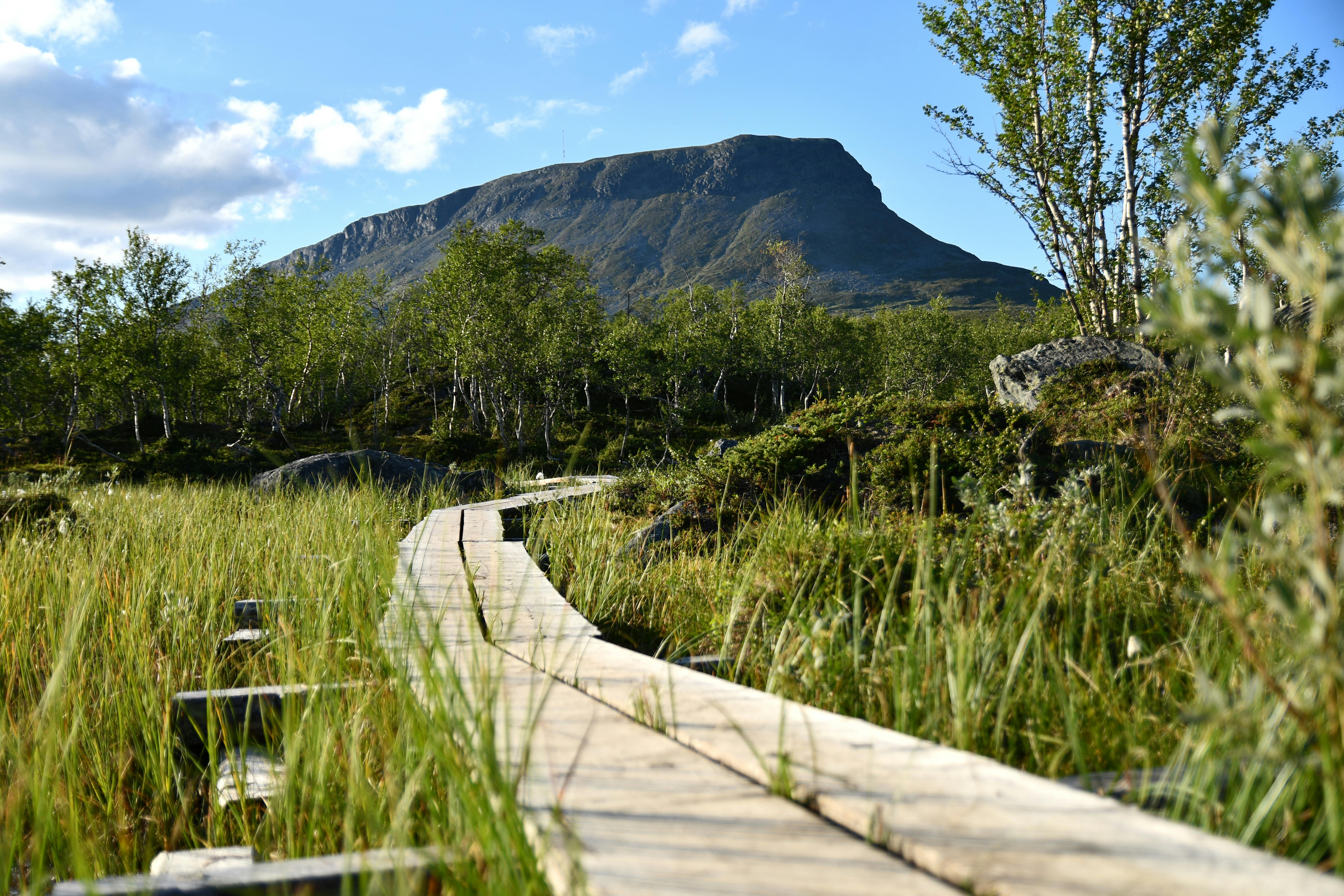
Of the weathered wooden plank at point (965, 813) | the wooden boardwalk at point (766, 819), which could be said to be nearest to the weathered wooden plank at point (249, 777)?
the wooden boardwalk at point (766, 819)

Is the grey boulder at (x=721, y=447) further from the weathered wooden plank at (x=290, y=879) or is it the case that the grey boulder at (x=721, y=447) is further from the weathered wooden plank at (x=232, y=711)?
the weathered wooden plank at (x=290, y=879)

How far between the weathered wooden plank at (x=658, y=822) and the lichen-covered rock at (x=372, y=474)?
8907mm

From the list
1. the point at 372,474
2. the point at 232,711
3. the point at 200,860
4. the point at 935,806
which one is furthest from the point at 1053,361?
the point at 200,860

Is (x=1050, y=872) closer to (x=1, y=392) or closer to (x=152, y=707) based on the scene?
(x=152, y=707)

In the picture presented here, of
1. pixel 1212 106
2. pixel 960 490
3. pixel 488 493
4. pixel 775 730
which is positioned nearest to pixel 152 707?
pixel 775 730

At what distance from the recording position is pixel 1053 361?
9.16 meters

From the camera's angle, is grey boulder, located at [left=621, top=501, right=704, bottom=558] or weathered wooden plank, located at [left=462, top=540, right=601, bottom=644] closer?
weathered wooden plank, located at [left=462, top=540, right=601, bottom=644]

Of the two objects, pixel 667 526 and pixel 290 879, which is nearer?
pixel 290 879

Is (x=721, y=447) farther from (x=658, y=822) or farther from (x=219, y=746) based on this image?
(x=658, y=822)

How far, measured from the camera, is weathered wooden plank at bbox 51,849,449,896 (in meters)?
1.21

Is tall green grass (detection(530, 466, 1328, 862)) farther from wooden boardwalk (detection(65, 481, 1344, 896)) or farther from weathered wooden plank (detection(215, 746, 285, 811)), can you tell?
weathered wooden plank (detection(215, 746, 285, 811))

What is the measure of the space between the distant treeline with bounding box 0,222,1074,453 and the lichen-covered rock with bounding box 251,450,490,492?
7.83m

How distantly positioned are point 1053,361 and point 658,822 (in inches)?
369

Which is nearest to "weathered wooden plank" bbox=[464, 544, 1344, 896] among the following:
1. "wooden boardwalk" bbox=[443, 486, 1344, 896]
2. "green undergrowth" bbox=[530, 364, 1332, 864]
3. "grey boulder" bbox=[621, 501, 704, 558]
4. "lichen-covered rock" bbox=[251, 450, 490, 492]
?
"wooden boardwalk" bbox=[443, 486, 1344, 896]
